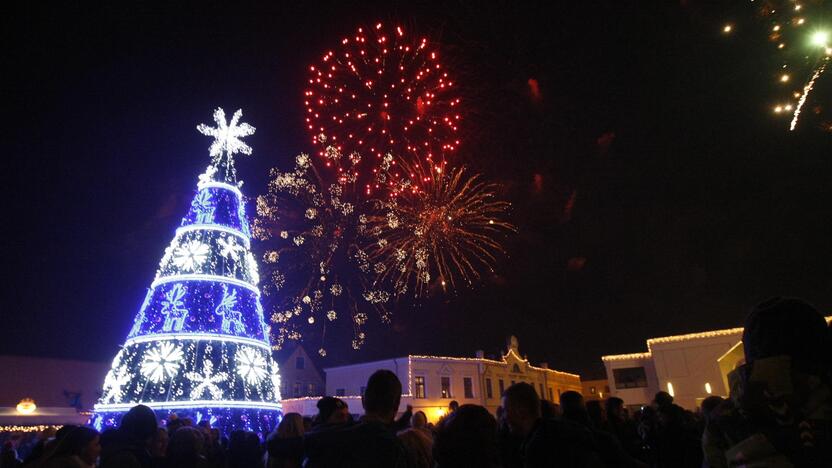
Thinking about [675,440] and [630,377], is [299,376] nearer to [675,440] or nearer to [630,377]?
[630,377]

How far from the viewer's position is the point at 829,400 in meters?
1.53

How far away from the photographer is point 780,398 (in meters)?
1.58

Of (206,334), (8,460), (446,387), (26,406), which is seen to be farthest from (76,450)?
(446,387)

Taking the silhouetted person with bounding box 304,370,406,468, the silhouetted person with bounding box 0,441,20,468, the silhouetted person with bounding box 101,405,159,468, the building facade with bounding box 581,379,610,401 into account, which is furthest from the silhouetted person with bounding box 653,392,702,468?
the building facade with bounding box 581,379,610,401

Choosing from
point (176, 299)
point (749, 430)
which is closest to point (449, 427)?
point (749, 430)

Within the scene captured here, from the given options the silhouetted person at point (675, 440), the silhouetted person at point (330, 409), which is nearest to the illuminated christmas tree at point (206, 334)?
the silhouetted person at point (330, 409)

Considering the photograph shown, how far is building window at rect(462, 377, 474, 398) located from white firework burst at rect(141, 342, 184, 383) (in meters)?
29.2

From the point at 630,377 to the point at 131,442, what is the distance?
120ft

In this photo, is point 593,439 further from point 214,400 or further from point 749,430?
point 214,400

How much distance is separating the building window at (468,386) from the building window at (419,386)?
4.32 metres

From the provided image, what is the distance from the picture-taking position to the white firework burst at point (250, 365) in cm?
1151

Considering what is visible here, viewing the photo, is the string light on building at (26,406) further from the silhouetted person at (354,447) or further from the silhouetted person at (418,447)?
the silhouetted person at (354,447)

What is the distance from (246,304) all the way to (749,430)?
41.2 feet

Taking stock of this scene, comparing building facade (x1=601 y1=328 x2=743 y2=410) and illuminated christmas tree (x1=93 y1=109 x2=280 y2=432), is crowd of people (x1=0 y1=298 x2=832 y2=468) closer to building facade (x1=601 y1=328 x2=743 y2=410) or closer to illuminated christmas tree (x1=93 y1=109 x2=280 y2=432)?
illuminated christmas tree (x1=93 y1=109 x2=280 y2=432)
